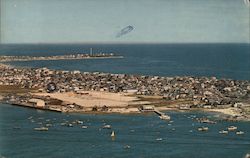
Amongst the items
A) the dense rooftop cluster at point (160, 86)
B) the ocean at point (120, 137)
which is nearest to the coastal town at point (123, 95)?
the dense rooftop cluster at point (160, 86)

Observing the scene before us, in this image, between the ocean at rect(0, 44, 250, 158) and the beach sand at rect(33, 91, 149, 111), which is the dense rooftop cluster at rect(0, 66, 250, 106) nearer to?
the beach sand at rect(33, 91, 149, 111)

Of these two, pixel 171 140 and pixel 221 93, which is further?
pixel 221 93

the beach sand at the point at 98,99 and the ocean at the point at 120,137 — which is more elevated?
the beach sand at the point at 98,99

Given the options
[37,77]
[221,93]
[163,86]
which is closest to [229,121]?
[221,93]

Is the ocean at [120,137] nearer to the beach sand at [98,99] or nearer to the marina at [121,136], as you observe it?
the marina at [121,136]

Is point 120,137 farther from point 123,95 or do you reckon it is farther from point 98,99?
point 123,95

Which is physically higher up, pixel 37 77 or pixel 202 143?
pixel 37 77

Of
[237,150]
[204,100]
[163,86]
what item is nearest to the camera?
[237,150]

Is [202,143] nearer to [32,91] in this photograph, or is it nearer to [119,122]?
[119,122]

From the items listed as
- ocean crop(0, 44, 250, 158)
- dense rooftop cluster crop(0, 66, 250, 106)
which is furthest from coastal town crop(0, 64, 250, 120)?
ocean crop(0, 44, 250, 158)
